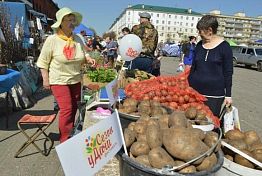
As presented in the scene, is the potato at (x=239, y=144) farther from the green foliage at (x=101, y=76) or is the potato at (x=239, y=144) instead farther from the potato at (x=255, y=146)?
the green foliage at (x=101, y=76)

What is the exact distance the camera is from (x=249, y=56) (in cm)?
2522

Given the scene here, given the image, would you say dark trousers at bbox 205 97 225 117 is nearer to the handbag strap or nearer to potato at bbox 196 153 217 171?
the handbag strap

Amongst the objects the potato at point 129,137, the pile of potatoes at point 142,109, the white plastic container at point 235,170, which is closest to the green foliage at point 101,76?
the pile of potatoes at point 142,109

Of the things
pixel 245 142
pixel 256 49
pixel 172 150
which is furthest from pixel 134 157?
pixel 256 49

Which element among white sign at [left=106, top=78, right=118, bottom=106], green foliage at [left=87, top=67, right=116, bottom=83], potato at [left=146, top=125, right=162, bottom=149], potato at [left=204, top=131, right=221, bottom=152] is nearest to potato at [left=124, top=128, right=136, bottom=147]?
potato at [left=146, top=125, right=162, bottom=149]

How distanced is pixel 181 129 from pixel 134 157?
0.38 m

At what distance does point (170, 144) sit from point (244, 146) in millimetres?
864

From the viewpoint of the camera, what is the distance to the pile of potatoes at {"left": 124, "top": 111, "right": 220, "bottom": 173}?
5.93 feet

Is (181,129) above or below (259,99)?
above

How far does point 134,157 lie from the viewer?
77.9 inches

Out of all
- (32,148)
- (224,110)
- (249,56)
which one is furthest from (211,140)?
(249,56)

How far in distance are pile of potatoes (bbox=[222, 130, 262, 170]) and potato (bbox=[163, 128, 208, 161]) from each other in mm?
464

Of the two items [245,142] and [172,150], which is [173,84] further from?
[172,150]

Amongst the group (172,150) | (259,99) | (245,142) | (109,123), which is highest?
(109,123)
